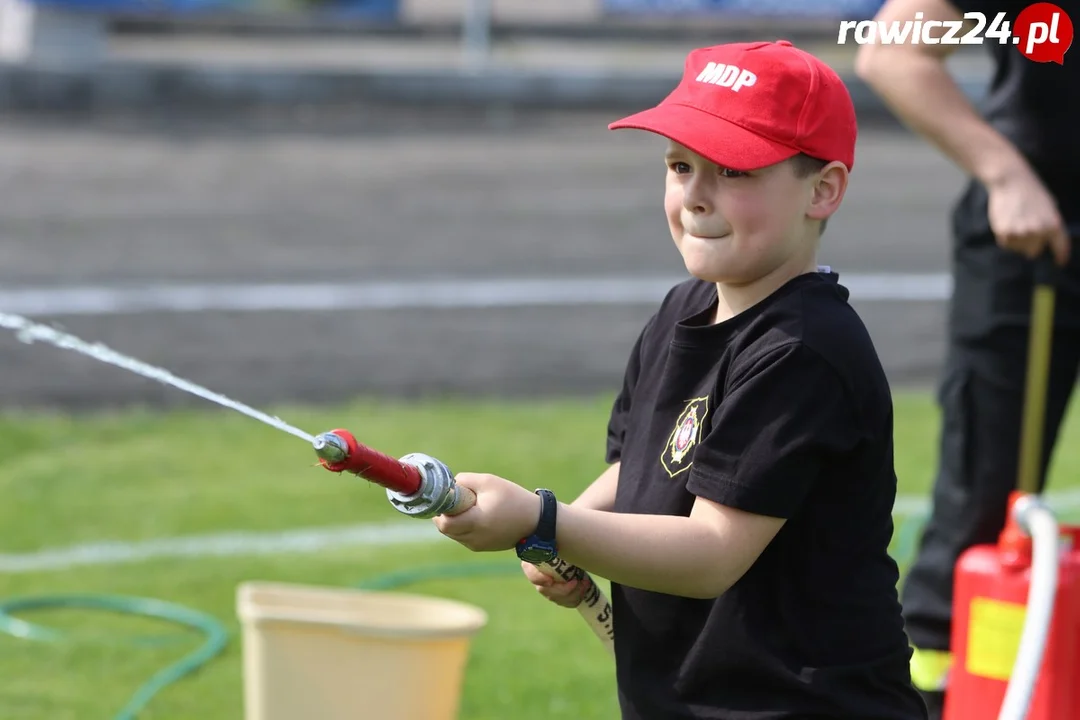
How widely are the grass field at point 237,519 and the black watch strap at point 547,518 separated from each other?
170cm

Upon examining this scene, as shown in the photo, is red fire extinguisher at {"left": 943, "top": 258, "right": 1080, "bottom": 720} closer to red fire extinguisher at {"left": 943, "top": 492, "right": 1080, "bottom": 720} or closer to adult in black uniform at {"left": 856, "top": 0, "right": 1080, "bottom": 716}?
red fire extinguisher at {"left": 943, "top": 492, "right": 1080, "bottom": 720}

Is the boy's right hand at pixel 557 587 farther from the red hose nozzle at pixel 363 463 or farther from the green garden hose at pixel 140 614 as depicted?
the green garden hose at pixel 140 614

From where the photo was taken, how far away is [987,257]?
11.7ft

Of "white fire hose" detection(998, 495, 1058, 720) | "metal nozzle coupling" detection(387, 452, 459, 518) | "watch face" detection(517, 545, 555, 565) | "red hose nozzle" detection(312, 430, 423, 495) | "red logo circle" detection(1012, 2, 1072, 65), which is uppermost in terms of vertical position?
"red logo circle" detection(1012, 2, 1072, 65)

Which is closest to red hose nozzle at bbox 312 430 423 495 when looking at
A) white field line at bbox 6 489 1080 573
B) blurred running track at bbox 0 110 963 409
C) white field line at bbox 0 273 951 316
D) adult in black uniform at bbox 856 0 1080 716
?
adult in black uniform at bbox 856 0 1080 716

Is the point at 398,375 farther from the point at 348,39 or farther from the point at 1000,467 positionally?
the point at 348,39

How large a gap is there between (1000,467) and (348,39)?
566 inches

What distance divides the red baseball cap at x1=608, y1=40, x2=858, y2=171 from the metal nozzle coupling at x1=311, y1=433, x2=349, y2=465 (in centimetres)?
63

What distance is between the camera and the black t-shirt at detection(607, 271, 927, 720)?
212 cm

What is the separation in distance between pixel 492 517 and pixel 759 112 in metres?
0.66

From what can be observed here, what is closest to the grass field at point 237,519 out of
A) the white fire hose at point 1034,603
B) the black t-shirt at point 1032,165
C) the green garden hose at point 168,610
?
the green garden hose at point 168,610

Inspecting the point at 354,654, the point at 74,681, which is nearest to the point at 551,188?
the point at 74,681

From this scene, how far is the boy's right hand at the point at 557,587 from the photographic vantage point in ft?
7.97

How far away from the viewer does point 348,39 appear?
56.3 ft
